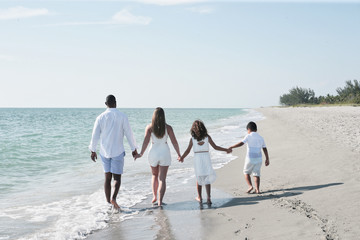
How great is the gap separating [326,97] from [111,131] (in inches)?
3687

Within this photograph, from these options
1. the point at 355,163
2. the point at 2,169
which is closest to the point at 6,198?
the point at 2,169

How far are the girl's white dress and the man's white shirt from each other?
3.89ft

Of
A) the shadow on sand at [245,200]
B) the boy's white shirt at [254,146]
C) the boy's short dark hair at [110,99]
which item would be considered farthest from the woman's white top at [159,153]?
the boy's white shirt at [254,146]

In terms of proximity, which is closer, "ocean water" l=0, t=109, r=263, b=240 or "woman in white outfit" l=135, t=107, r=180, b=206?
"ocean water" l=0, t=109, r=263, b=240

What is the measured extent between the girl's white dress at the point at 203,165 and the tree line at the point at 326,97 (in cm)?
6922

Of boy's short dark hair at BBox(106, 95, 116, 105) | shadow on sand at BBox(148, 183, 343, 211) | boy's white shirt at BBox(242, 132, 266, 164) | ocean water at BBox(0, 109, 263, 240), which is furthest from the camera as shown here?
boy's white shirt at BBox(242, 132, 266, 164)

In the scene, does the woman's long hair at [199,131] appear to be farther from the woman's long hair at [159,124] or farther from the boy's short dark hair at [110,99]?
the boy's short dark hair at [110,99]

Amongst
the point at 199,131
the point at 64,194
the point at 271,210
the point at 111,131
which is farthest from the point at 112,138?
the point at 271,210

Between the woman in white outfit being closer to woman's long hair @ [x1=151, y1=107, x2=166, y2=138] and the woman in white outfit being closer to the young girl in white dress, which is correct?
woman's long hair @ [x1=151, y1=107, x2=166, y2=138]

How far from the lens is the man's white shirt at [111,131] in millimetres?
5836

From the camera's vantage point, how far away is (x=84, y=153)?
15.6 meters

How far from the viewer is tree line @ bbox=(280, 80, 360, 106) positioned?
73.9 metres

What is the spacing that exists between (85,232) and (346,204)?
390 cm

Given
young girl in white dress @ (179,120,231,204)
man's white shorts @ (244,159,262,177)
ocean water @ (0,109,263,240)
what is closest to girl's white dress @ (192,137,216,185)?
young girl in white dress @ (179,120,231,204)
